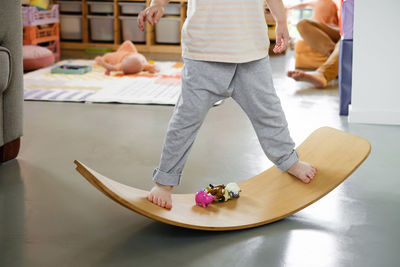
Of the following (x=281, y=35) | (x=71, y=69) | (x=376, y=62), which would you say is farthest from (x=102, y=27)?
(x=281, y=35)

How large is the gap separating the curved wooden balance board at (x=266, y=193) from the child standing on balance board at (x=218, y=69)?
0.23 ft

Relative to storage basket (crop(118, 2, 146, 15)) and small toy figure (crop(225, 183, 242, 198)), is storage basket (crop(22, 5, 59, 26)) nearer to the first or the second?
storage basket (crop(118, 2, 146, 15))

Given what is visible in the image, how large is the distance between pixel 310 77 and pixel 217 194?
1625 mm

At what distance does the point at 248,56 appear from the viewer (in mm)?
1259

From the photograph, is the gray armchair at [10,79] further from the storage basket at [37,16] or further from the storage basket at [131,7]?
the storage basket at [131,7]

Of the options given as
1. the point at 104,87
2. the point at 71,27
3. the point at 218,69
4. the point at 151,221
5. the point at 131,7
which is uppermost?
the point at 131,7

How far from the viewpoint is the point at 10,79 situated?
168 centimetres

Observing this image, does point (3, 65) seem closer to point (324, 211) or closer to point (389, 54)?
point (324, 211)

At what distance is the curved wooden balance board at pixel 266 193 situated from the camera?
3.95 ft

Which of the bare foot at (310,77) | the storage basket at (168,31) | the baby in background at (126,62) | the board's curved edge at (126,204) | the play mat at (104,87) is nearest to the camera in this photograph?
the board's curved edge at (126,204)

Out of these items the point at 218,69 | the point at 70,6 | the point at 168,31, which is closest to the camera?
the point at 218,69

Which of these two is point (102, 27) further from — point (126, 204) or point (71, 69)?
point (126, 204)

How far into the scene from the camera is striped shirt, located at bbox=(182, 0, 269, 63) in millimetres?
1234

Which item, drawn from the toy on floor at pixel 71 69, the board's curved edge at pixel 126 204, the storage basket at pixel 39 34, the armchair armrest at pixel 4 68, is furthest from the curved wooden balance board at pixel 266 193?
the storage basket at pixel 39 34
